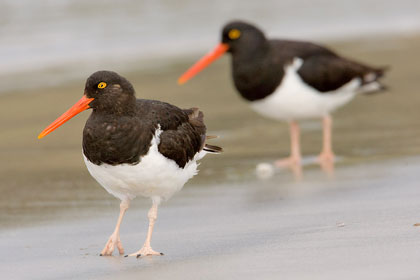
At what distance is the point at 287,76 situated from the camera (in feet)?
26.5

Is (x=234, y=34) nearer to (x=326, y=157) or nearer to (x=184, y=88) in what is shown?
(x=326, y=157)

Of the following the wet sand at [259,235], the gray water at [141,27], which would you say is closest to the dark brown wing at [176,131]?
the wet sand at [259,235]

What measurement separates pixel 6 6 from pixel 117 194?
11660 millimetres

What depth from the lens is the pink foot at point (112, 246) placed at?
488 cm

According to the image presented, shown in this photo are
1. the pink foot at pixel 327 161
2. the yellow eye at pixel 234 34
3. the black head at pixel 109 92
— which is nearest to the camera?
the black head at pixel 109 92

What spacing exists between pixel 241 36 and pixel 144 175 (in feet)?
12.6

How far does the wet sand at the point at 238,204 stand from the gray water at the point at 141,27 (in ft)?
8.73

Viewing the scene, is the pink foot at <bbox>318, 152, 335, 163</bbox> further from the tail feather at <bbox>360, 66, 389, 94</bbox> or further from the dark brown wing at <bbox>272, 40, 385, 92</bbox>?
the tail feather at <bbox>360, 66, 389, 94</bbox>

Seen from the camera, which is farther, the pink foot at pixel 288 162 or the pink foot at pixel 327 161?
the pink foot at pixel 288 162

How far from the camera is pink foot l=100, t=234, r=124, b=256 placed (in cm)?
488

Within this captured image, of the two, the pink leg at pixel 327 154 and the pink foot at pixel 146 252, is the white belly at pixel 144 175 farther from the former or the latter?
the pink leg at pixel 327 154

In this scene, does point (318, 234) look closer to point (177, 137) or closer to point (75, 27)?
point (177, 137)

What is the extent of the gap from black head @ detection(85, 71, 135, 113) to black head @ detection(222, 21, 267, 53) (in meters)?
3.43

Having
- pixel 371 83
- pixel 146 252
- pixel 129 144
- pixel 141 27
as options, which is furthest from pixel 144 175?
pixel 141 27
